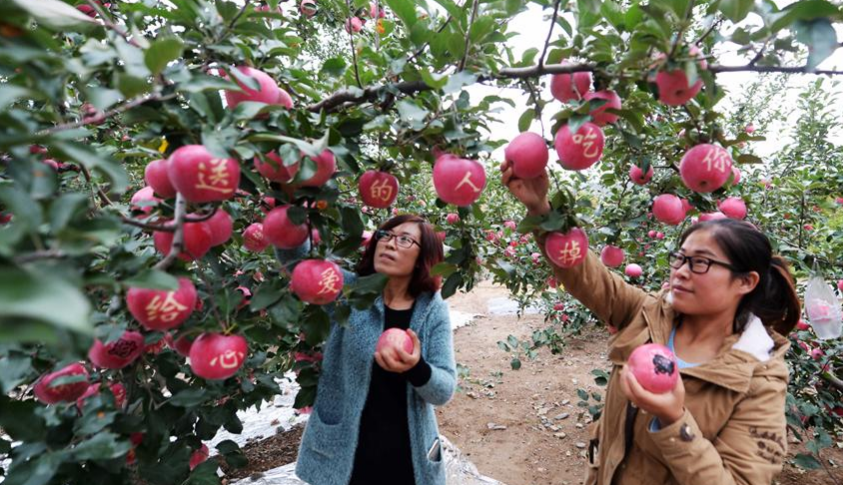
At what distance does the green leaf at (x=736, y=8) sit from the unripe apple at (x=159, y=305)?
3.25 ft

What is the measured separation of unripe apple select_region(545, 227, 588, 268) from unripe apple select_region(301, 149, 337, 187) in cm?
52

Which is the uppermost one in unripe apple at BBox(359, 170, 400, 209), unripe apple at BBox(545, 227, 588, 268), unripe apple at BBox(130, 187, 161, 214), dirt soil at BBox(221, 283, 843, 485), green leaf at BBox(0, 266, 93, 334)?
green leaf at BBox(0, 266, 93, 334)

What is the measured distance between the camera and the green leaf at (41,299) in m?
0.29

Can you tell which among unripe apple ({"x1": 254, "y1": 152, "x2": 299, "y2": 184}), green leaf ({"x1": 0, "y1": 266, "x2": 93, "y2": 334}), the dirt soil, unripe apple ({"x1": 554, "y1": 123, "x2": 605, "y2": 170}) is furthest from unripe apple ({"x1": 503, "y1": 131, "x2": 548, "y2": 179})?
the dirt soil

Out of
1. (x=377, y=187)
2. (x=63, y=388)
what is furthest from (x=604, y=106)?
(x=63, y=388)

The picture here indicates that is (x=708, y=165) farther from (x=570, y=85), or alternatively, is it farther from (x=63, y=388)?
(x=63, y=388)

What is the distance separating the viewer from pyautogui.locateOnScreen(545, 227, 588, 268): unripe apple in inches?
41.0

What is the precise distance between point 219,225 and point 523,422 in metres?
3.45

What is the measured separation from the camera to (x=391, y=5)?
0.98 m

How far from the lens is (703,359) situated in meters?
1.17

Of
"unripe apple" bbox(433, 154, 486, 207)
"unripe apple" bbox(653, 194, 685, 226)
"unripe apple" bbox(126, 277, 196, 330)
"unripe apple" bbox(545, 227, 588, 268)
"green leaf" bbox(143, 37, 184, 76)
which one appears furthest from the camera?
"unripe apple" bbox(653, 194, 685, 226)

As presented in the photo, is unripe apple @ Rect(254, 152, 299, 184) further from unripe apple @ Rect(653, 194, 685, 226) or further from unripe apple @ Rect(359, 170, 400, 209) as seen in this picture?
unripe apple @ Rect(653, 194, 685, 226)

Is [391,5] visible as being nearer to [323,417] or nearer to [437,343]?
[437,343]

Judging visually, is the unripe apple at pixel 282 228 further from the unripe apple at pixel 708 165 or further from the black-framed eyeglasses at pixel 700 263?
the black-framed eyeglasses at pixel 700 263
